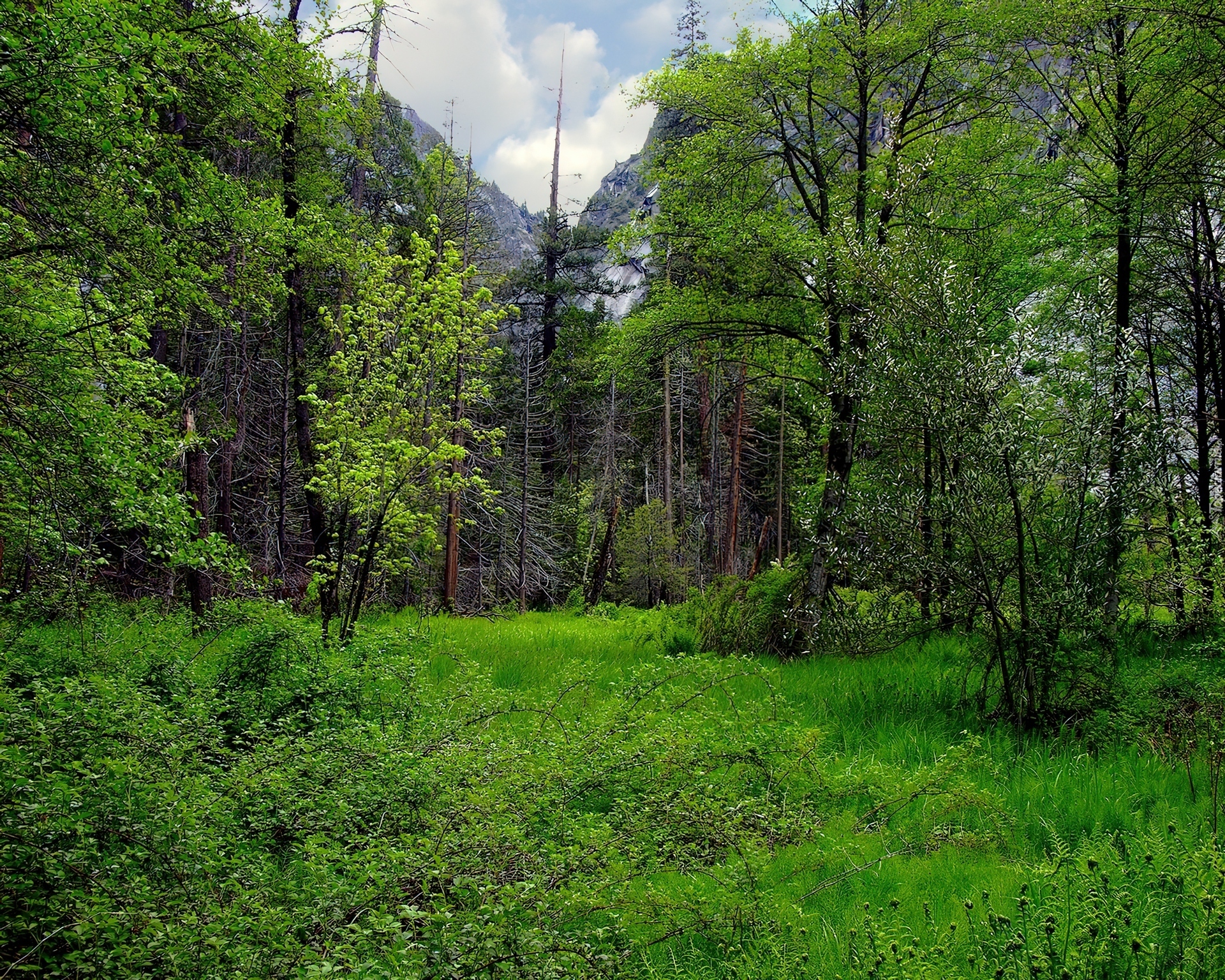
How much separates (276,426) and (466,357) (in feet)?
21.4

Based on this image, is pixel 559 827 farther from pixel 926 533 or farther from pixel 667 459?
pixel 667 459

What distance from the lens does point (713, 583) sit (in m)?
10.8

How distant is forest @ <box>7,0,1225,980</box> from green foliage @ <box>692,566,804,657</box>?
0.07 metres

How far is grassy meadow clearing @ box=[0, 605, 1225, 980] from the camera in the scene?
2.38 meters

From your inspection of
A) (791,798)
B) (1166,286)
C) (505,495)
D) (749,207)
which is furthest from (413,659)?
(505,495)

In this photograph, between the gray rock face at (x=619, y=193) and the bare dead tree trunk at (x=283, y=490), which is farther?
the gray rock face at (x=619, y=193)

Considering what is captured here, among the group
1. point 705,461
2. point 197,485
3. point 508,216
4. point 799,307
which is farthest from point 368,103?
point 508,216

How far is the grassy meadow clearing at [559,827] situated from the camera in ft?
7.81

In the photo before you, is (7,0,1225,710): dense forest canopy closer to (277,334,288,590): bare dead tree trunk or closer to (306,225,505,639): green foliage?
(306,225,505,639): green foliage

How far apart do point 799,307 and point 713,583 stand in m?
4.47

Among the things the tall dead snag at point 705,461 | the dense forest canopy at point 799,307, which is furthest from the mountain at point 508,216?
the dense forest canopy at point 799,307

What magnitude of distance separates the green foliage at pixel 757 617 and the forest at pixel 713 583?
2.6 inches

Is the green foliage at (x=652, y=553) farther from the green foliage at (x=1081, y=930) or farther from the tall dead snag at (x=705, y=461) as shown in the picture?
the green foliage at (x=1081, y=930)

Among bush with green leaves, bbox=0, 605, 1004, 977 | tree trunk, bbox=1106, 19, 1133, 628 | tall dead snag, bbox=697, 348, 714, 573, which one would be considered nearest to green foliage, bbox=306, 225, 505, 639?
bush with green leaves, bbox=0, 605, 1004, 977
